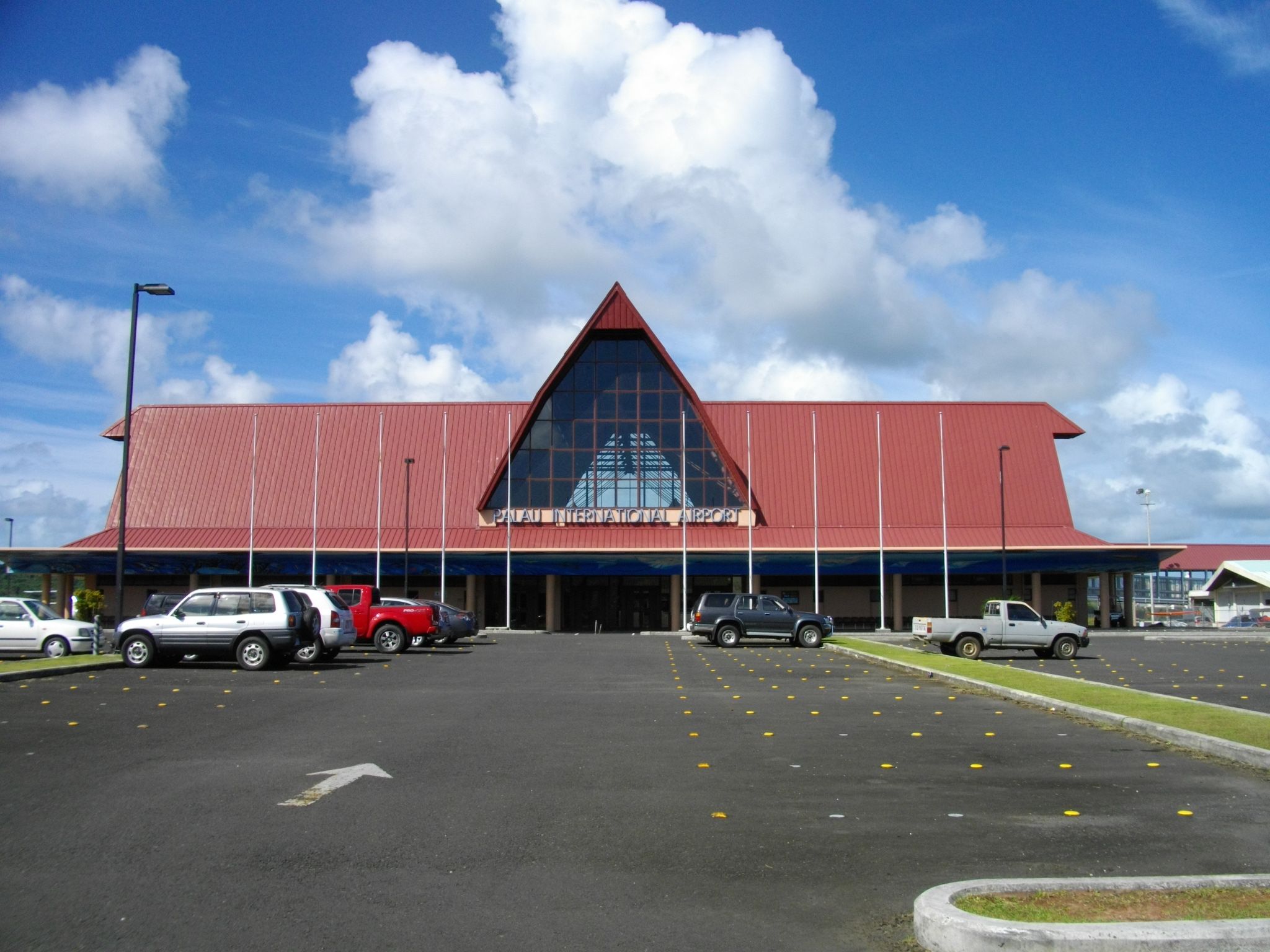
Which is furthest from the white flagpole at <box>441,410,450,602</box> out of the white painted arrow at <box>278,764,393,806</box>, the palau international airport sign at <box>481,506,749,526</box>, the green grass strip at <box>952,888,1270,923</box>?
the green grass strip at <box>952,888,1270,923</box>

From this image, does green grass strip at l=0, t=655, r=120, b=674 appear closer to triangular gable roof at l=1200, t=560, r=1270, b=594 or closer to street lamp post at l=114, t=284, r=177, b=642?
street lamp post at l=114, t=284, r=177, b=642

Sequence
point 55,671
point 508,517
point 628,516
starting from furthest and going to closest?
point 628,516
point 508,517
point 55,671

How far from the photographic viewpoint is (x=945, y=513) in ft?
162

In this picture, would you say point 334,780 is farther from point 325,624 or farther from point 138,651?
point 325,624

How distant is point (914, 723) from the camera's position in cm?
1409

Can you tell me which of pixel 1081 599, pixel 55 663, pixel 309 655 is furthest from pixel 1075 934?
pixel 1081 599

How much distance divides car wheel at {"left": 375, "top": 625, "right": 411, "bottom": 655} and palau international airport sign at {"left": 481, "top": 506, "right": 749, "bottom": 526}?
753 inches

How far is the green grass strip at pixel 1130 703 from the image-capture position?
478 inches

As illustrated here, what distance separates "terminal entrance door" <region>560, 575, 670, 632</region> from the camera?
5197 centimetres

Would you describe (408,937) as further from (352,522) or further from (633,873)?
(352,522)

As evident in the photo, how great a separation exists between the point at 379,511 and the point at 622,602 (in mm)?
12134

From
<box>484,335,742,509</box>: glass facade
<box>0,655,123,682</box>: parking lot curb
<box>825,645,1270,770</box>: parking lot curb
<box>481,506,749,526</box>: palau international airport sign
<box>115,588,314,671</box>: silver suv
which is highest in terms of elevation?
<box>484,335,742,509</box>: glass facade

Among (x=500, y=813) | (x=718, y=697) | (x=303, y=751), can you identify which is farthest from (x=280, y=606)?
(x=500, y=813)

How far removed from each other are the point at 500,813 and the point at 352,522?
43712 mm
